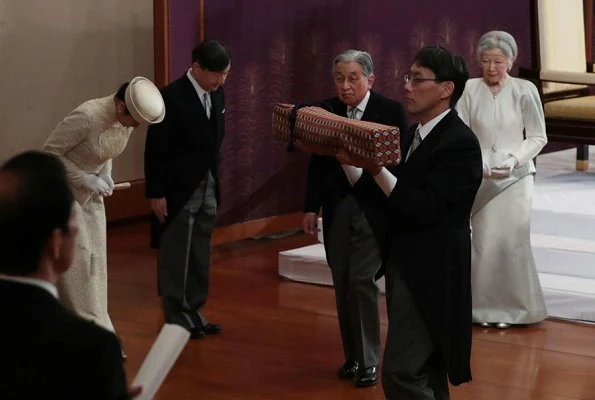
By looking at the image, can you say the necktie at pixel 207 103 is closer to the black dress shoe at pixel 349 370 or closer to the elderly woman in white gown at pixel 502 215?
the elderly woman in white gown at pixel 502 215

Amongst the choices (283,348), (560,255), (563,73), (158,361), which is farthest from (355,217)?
(563,73)

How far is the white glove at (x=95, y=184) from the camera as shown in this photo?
16.3 feet

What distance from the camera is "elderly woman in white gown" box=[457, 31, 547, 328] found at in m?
5.96

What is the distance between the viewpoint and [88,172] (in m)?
5.05

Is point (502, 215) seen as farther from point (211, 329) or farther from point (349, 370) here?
point (211, 329)

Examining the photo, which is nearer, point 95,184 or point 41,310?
point 41,310

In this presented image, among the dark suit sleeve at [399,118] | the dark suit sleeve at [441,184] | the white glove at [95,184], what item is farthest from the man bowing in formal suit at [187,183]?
the dark suit sleeve at [441,184]

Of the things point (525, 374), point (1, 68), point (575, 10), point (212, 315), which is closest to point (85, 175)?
point (212, 315)

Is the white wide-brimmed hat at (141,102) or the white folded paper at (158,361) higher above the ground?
the white wide-brimmed hat at (141,102)

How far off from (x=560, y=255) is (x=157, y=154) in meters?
2.38

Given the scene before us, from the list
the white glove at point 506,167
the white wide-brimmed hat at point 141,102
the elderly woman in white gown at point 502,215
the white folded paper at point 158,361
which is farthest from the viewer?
the elderly woman in white gown at point 502,215

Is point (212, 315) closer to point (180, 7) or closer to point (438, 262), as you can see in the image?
point (180, 7)

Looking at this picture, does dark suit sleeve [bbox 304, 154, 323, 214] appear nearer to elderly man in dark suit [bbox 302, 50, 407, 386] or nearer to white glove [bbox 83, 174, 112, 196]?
elderly man in dark suit [bbox 302, 50, 407, 386]

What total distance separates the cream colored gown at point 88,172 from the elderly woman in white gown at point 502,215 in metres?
1.84
